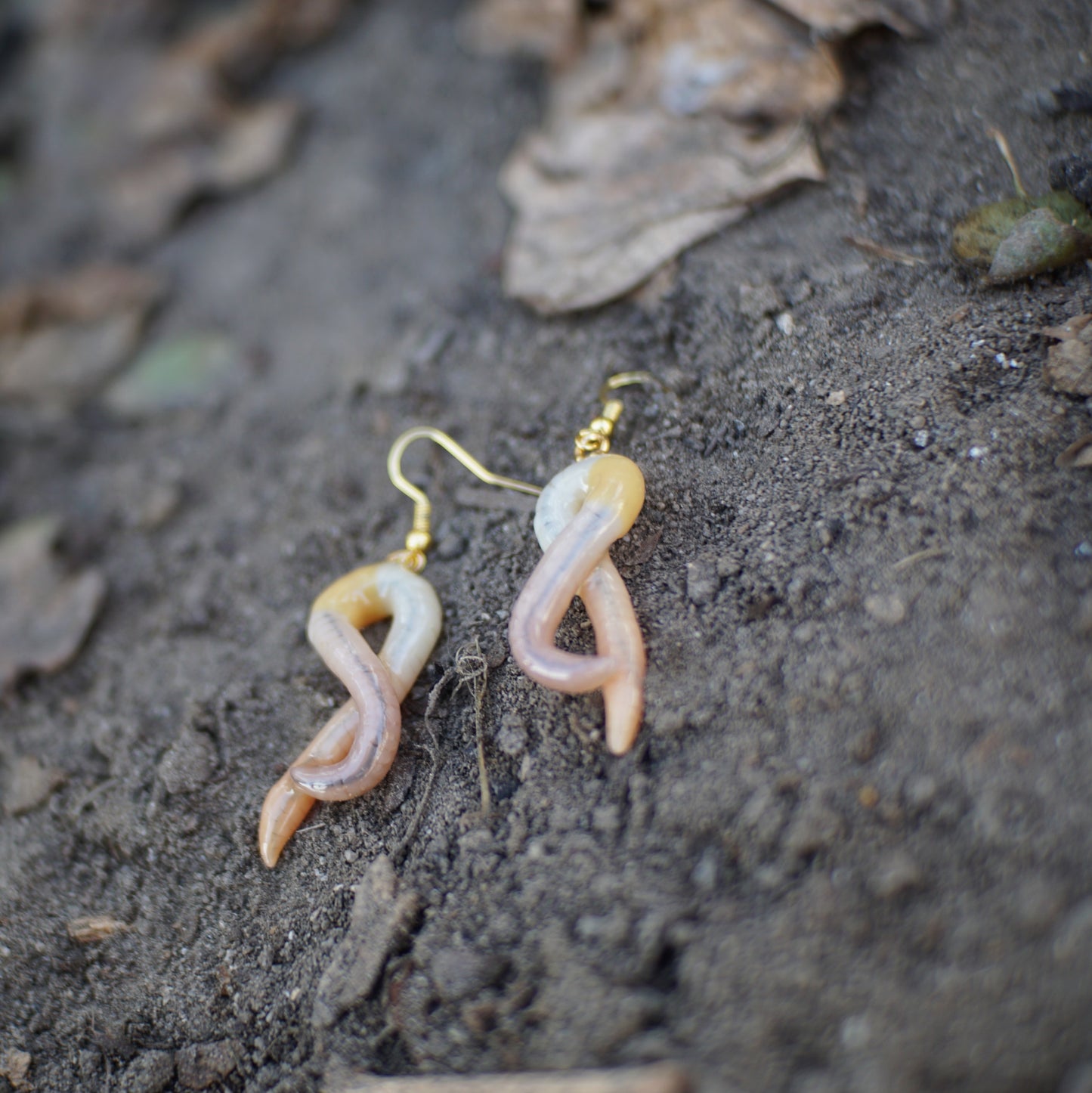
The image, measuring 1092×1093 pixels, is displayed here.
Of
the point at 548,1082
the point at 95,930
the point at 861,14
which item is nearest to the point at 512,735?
the point at 548,1082

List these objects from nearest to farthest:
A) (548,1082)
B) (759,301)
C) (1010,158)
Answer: (548,1082), (1010,158), (759,301)

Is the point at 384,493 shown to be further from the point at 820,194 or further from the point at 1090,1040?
the point at 1090,1040

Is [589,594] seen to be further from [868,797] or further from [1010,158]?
[1010,158]

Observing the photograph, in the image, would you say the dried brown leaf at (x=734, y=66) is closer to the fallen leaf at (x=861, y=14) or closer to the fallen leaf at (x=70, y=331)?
the fallen leaf at (x=861, y=14)

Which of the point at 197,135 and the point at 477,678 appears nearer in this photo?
the point at 477,678

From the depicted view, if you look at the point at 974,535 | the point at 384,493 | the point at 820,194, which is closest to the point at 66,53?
the point at 384,493

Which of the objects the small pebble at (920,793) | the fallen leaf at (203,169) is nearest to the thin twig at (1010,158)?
the small pebble at (920,793)

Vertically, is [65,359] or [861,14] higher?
[65,359]
